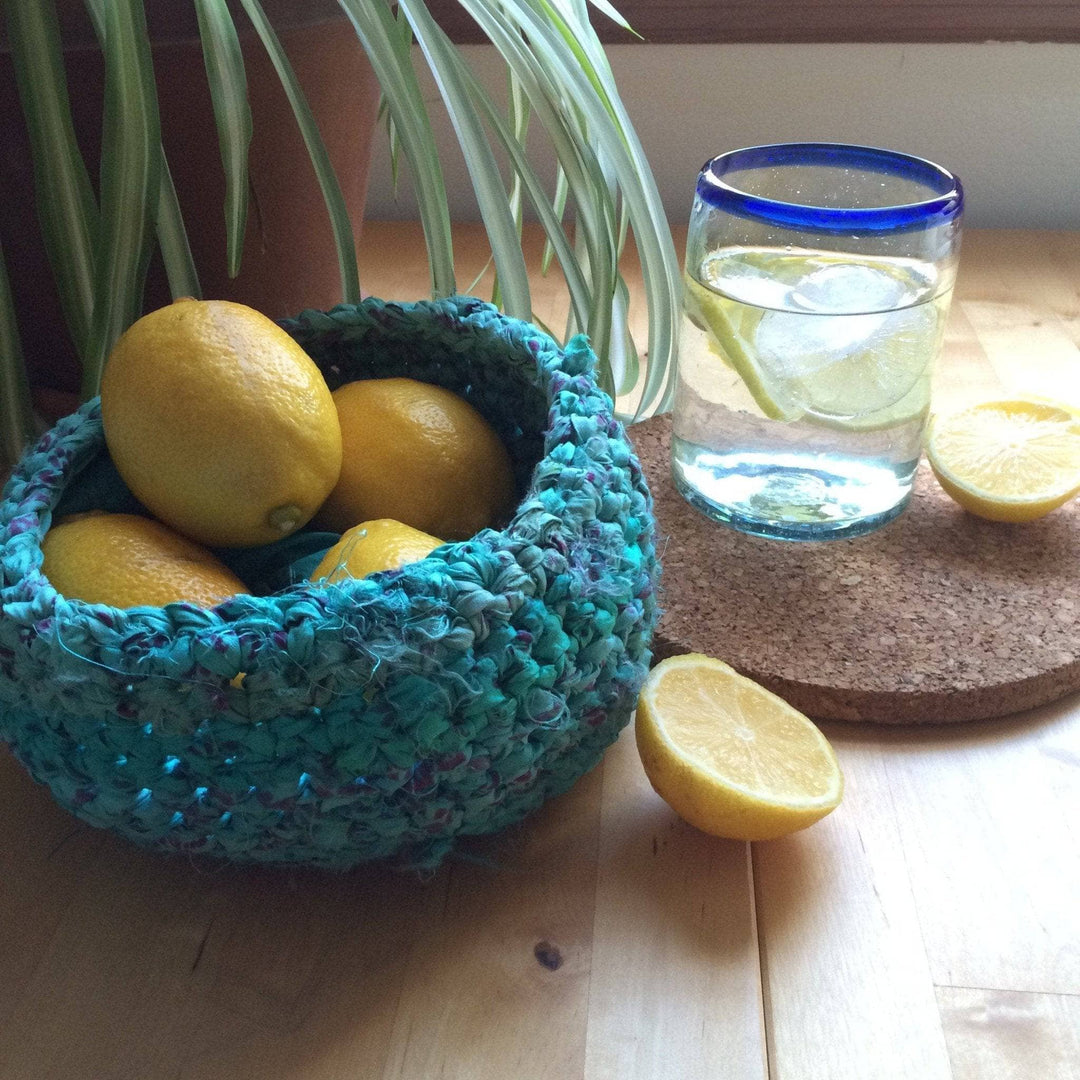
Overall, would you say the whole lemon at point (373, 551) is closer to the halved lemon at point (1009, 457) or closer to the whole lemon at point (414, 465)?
the whole lemon at point (414, 465)

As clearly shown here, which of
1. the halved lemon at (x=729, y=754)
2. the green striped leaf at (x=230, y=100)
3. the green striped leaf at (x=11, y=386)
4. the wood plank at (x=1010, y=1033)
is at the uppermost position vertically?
the green striped leaf at (x=230, y=100)

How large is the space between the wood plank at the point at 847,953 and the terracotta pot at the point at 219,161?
1.49ft

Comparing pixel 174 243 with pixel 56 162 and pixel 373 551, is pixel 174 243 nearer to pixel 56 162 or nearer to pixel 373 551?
pixel 56 162

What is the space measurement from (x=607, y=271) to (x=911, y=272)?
0.17 meters

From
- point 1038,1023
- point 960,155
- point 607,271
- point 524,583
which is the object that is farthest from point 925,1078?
point 960,155

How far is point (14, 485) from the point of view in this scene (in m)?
0.46

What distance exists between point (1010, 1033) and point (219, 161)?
1.91ft

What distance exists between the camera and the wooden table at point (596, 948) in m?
0.40

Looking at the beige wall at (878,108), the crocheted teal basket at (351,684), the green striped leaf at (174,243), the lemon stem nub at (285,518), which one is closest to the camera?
the crocheted teal basket at (351,684)

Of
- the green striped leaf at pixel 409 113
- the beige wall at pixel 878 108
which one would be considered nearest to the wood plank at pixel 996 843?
the green striped leaf at pixel 409 113

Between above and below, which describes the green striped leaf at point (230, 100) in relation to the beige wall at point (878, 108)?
above

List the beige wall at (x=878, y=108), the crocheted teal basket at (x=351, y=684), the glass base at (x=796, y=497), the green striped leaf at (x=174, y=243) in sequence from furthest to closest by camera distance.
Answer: the beige wall at (x=878, y=108)
the glass base at (x=796, y=497)
the green striped leaf at (x=174, y=243)
the crocheted teal basket at (x=351, y=684)

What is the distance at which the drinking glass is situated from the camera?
0.64 metres

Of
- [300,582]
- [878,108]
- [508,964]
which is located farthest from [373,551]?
[878,108]
